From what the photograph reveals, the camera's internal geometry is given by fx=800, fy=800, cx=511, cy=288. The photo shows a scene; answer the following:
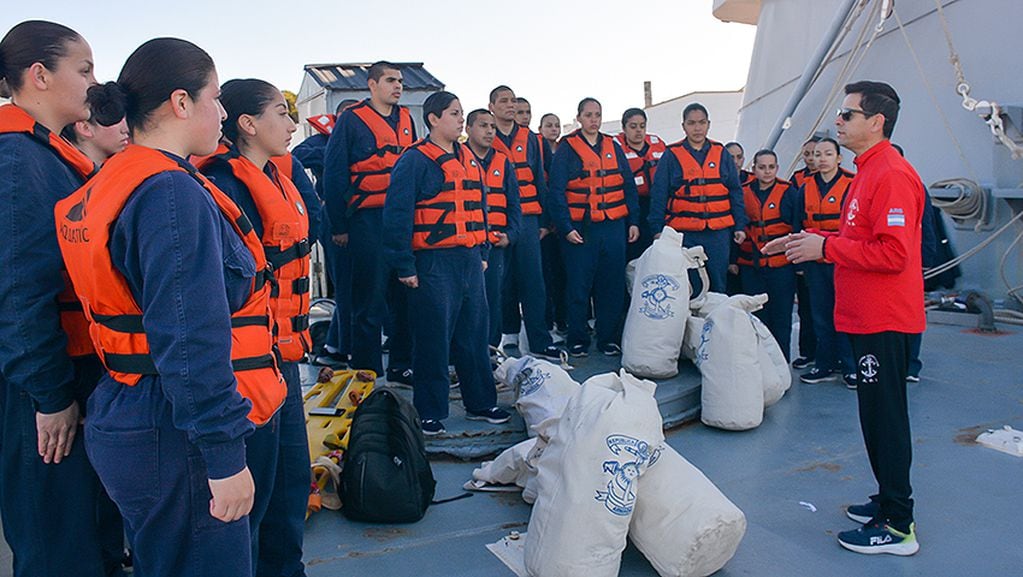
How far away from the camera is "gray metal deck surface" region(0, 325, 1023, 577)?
305 centimetres

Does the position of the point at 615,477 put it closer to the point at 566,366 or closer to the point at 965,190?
the point at 566,366

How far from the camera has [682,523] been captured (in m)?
2.85

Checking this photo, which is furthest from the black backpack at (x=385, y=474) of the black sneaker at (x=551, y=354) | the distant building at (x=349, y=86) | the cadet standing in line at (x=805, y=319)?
the distant building at (x=349, y=86)

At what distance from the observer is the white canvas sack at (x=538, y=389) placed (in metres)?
4.04

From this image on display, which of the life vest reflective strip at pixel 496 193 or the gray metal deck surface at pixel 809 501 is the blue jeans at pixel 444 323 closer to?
the gray metal deck surface at pixel 809 501

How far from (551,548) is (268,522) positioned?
0.96 m

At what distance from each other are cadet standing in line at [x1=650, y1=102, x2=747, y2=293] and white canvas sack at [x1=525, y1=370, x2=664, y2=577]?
3.43 m

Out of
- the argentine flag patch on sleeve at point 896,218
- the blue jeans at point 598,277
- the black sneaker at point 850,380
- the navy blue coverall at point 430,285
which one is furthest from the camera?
the blue jeans at point 598,277

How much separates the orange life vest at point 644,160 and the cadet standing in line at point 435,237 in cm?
257

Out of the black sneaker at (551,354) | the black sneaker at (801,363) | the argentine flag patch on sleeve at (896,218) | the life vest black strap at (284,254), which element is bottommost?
the black sneaker at (801,363)

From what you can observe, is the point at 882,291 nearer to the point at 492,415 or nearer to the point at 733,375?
the point at 733,375

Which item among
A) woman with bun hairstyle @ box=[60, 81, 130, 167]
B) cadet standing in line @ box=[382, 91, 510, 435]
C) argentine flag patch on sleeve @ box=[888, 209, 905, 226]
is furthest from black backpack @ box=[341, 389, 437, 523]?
argentine flag patch on sleeve @ box=[888, 209, 905, 226]

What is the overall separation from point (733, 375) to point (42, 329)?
11.7 ft

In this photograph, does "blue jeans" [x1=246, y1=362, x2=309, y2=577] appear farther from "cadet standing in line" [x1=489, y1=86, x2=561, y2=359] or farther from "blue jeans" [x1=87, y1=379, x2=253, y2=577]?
"cadet standing in line" [x1=489, y1=86, x2=561, y2=359]
